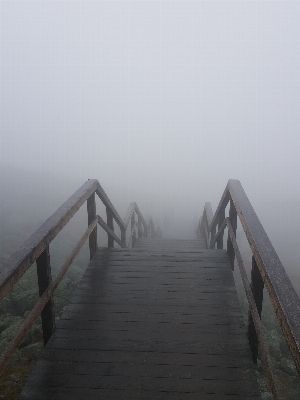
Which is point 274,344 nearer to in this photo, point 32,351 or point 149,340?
point 149,340

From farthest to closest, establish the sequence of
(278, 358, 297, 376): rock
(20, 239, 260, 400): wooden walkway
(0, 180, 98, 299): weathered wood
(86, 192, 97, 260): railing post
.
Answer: (278, 358, 297, 376): rock, (86, 192, 97, 260): railing post, (20, 239, 260, 400): wooden walkway, (0, 180, 98, 299): weathered wood

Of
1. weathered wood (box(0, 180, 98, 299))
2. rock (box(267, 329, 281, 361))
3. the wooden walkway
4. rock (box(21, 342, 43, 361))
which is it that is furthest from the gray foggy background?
weathered wood (box(0, 180, 98, 299))

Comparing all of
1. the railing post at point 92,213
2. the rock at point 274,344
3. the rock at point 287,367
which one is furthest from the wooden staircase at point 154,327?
the rock at point 274,344

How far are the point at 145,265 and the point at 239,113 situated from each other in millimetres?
153539

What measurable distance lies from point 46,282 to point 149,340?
101cm

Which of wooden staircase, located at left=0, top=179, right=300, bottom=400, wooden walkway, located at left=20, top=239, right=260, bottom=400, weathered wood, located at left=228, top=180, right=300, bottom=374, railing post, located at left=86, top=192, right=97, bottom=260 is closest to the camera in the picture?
weathered wood, located at left=228, top=180, right=300, bottom=374

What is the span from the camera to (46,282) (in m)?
2.71

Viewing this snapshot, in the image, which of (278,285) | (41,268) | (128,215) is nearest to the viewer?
(278,285)

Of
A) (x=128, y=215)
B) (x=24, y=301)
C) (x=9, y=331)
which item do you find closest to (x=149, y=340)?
(x=9, y=331)

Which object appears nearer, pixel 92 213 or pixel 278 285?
pixel 278 285

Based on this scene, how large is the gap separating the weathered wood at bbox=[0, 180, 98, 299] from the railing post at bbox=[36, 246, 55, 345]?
144mm

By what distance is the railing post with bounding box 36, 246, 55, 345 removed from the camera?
2.64 m

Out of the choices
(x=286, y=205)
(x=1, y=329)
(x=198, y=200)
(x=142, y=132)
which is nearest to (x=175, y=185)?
(x=198, y=200)

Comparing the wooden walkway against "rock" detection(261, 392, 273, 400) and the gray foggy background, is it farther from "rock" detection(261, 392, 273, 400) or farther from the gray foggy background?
the gray foggy background
